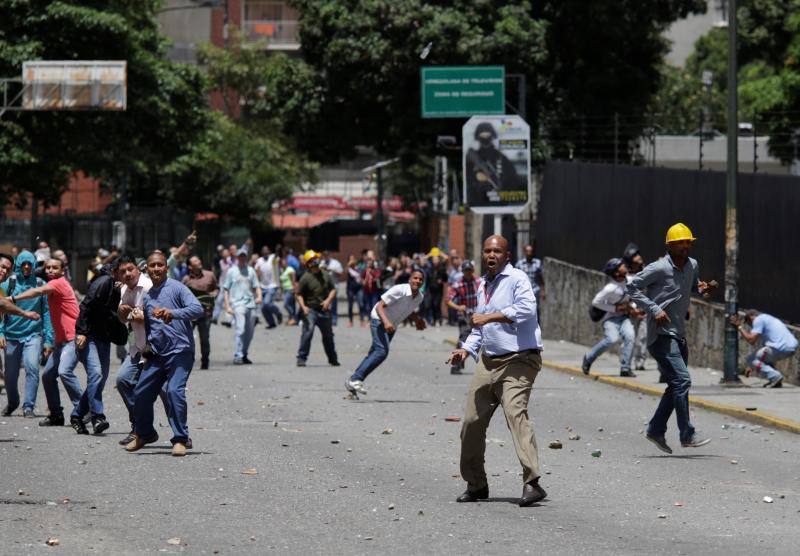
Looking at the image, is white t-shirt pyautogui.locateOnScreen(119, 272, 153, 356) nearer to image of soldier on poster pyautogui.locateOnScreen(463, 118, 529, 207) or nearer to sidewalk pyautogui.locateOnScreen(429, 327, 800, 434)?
sidewalk pyautogui.locateOnScreen(429, 327, 800, 434)

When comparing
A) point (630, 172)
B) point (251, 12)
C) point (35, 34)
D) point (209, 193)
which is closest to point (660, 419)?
point (630, 172)

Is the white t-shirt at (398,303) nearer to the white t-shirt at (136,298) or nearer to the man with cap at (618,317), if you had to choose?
the man with cap at (618,317)

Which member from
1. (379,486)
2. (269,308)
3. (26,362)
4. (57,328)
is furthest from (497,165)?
(379,486)

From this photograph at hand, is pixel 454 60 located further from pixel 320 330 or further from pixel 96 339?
pixel 96 339

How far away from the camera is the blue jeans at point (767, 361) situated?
2017 centimetres

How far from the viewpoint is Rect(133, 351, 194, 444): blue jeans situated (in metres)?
13.4

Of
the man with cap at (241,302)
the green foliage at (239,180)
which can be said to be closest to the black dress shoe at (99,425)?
the man with cap at (241,302)

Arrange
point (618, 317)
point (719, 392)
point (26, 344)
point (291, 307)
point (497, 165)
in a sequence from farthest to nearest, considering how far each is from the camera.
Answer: point (291, 307)
point (497, 165)
point (618, 317)
point (719, 392)
point (26, 344)

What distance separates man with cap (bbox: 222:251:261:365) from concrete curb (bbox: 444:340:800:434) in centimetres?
498

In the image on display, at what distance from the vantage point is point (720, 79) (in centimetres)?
7769

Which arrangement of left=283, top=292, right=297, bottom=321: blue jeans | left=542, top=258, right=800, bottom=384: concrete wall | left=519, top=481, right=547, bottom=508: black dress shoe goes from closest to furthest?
left=519, top=481, right=547, bottom=508: black dress shoe
left=542, top=258, right=800, bottom=384: concrete wall
left=283, top=292, right=297, bottom=321: blue jeans

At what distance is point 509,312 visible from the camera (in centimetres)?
1073

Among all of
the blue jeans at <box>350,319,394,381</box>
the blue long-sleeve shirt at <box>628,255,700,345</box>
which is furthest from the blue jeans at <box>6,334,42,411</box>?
the blue long-sleeve shirt at <box>628,255,700,345</box>

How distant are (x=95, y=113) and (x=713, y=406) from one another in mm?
30182
